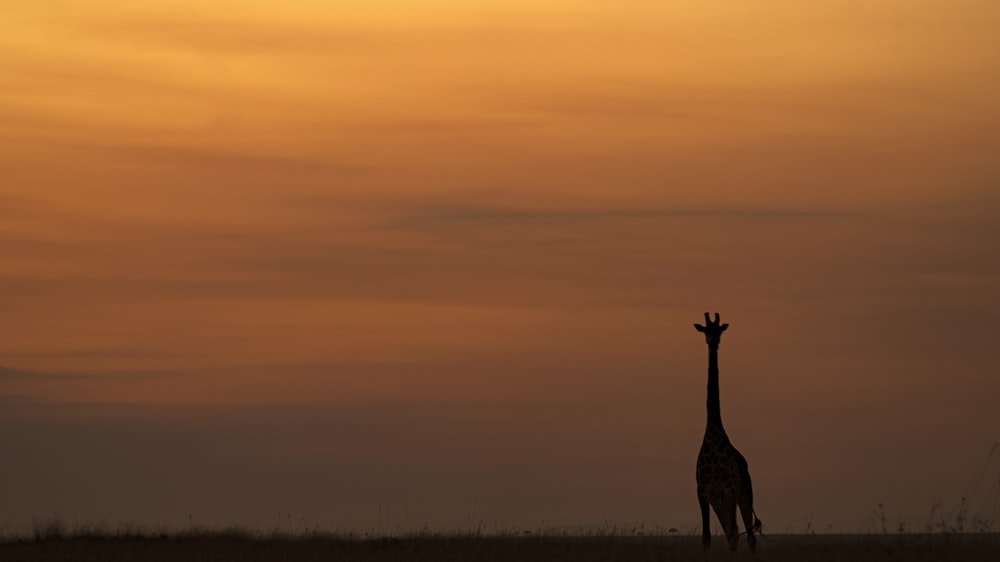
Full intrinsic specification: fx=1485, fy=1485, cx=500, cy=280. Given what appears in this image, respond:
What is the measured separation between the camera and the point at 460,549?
81.6ft

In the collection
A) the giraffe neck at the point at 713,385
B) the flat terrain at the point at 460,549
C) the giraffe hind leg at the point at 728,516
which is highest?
the giraffe neck at the point at 713,385

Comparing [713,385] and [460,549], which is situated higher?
[713,385]

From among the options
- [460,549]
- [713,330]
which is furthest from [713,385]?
[460,549]

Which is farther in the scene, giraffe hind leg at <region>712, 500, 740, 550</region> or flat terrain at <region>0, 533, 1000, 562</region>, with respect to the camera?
giraffe hind leg at <region>712, 500, 740, 550</region>

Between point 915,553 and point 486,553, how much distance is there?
6.73 meters

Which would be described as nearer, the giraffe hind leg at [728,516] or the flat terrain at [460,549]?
the flat terrain at [460,549]

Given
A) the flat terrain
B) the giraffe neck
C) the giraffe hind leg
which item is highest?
the giraffe neck

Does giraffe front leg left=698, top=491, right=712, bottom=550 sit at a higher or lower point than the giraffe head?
lower

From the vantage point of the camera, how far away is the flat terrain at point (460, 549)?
22.8 metres

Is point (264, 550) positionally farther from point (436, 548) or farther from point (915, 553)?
point (915, 553)

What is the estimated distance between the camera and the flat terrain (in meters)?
22.8

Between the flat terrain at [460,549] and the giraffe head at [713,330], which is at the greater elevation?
the giraffe head at [713,330]

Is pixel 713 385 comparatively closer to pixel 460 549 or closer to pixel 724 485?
pixel 724 485

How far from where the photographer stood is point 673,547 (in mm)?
24750
